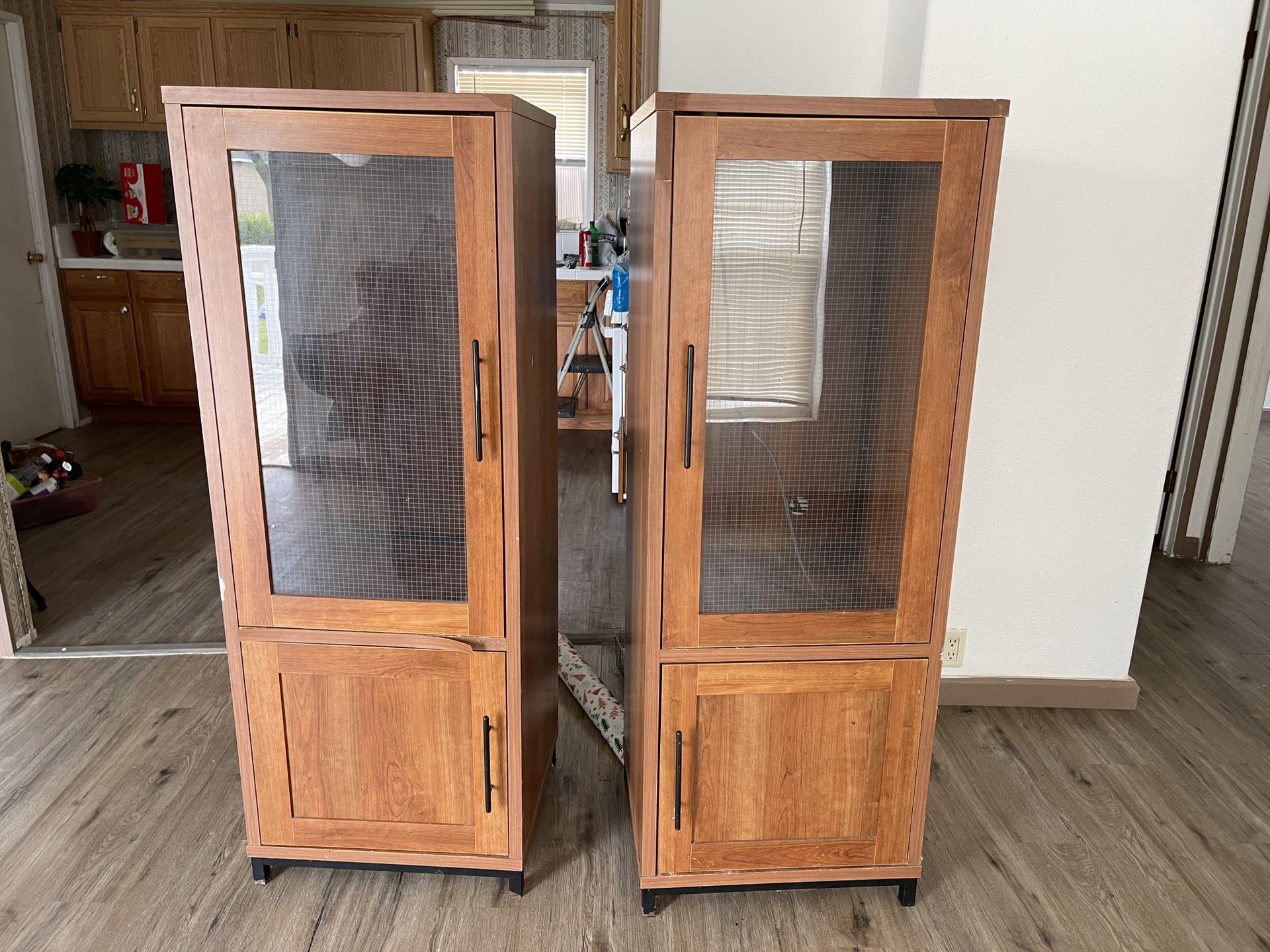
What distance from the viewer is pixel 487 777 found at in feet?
5.87

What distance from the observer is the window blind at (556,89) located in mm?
5758

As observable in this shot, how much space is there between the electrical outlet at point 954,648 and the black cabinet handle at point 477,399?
152 centimetres

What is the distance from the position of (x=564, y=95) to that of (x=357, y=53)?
1.23m

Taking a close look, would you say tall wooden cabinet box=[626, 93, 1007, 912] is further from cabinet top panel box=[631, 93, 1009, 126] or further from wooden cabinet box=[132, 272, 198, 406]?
wooden cabinet box=[132, 272, 198, 406]

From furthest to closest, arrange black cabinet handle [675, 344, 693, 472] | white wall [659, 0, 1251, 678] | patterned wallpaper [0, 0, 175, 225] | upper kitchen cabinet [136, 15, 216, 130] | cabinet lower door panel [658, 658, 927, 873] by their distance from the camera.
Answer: upper kitchen cabinet [136, 15, 216, 130] → patterned wallpaper [0, 0, 175, 225] → white wall [659, 0, 1251, 678] → cabinet lower door panel [658, 658, 927, 873] → black cabinet handle [675, 344, 693, 472]

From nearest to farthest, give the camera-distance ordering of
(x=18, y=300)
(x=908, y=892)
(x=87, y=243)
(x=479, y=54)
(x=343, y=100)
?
1. (x=343, y=100)
2. (x=908, y=892)
3. (x=18, y=300)
4. (x=87, y=243)
5. (x=479, y=54)

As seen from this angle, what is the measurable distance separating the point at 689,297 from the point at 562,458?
11.7 feet

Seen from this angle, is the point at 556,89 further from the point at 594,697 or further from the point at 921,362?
the point at 921,362

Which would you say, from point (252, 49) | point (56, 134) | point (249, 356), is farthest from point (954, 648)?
point (56, 134)

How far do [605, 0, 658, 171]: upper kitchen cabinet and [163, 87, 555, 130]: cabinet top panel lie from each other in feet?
9.14

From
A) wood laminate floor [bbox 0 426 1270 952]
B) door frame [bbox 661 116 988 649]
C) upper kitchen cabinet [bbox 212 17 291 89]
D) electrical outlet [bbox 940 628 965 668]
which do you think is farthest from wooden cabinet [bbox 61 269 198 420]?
door frame [bbox 661 116 988 649]

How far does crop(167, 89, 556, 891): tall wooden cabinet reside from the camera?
4.88 ft

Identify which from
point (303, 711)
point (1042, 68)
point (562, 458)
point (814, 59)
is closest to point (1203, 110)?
point (1042, 68)

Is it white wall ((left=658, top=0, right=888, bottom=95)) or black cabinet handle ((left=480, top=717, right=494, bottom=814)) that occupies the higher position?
white wall ((left=658, top=0, right=888, bottom=95))
